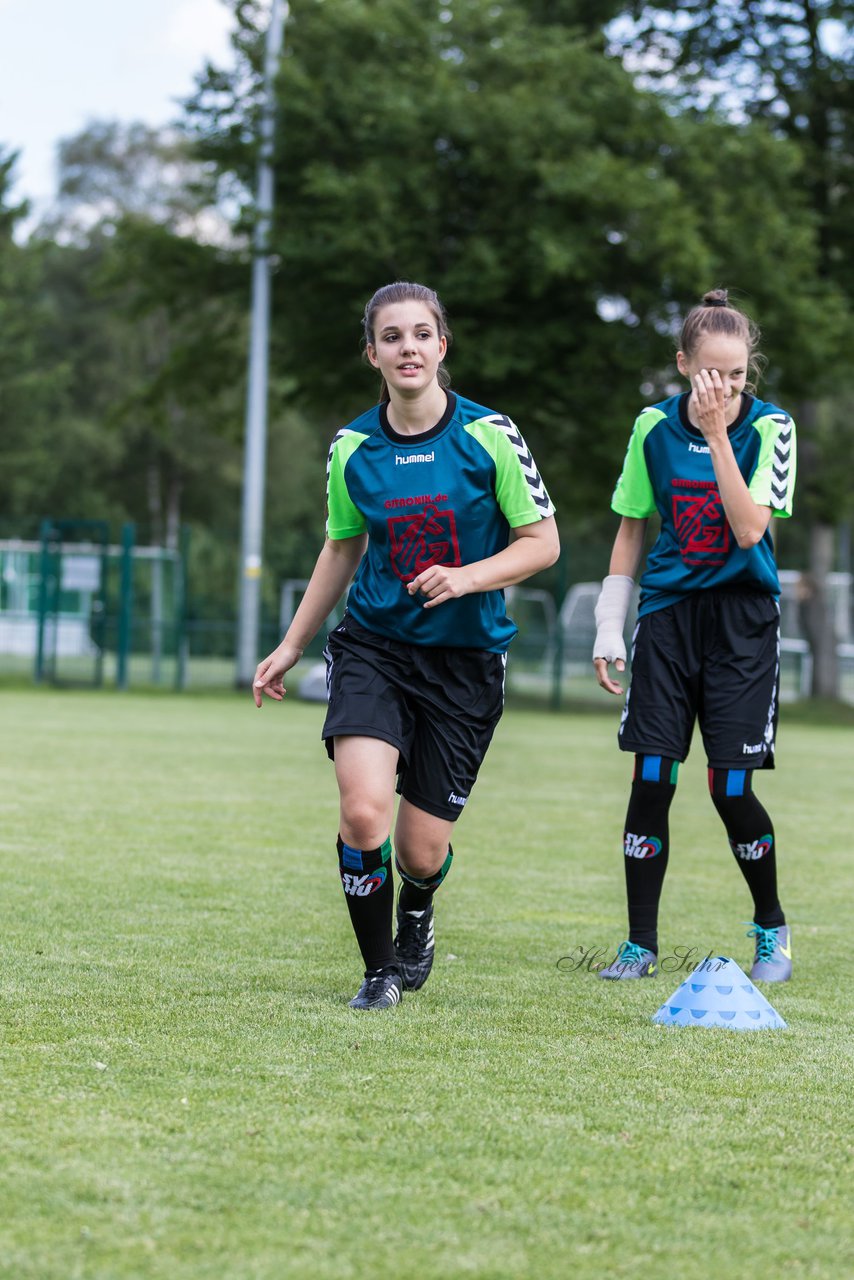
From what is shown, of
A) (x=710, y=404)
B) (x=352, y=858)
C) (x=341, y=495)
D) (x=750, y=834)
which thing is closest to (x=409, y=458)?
(x=341, y=495)

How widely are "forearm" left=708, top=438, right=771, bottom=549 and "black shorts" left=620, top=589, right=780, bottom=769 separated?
29 cm

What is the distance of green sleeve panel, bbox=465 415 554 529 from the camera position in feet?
14.8

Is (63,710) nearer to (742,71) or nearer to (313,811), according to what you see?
(313,811)

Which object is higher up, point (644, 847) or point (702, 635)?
point (702, 635)

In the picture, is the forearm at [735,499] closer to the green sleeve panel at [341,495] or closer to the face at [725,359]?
the face at [725,359]

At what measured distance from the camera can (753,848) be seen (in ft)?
16.9

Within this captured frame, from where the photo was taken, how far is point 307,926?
568 centimetres

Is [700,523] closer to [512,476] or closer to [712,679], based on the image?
[712,679]

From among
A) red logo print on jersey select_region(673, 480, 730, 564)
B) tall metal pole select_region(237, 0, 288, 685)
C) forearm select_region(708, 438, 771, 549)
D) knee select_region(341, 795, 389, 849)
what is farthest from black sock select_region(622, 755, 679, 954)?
tall metal pole select_region(237, 0, 288, 685)

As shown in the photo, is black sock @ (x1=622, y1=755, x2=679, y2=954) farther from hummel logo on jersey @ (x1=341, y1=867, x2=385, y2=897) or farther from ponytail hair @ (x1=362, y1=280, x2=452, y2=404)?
ponytail hair @ (x1=362, y1=280, x2=452, y2=404)

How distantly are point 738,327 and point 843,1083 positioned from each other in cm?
229

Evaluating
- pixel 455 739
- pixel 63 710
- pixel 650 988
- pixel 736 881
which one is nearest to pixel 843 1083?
pixel 650 988

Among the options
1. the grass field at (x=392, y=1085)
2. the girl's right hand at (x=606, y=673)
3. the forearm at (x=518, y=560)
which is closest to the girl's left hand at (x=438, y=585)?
the forearm at (x=518, y=560)

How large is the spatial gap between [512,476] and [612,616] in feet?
2.87
